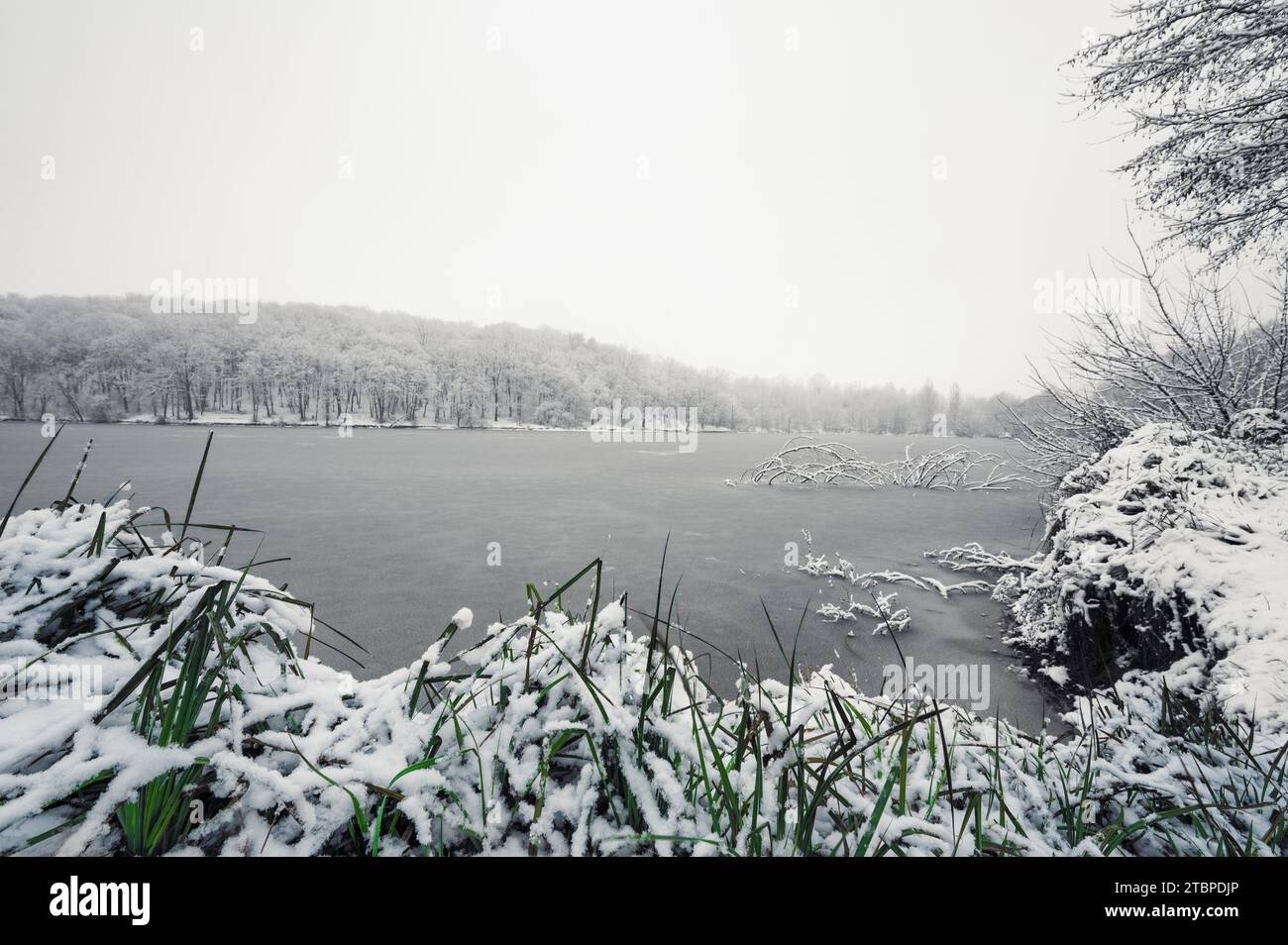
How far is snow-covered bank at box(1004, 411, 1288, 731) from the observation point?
2699 mm

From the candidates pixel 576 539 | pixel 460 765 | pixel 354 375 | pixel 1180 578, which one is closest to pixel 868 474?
pixel 576 539

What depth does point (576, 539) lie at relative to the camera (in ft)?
31.2

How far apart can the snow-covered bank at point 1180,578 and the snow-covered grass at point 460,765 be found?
1461 mm

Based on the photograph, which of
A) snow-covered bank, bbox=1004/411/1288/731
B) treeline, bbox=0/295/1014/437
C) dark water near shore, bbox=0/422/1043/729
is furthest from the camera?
treeline, bbox=0/295/1014/437

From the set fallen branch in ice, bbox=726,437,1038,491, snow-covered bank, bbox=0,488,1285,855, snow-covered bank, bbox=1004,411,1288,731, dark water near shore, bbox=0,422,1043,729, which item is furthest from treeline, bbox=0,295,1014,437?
snow-covered bank, bbox=0,488,1285,855

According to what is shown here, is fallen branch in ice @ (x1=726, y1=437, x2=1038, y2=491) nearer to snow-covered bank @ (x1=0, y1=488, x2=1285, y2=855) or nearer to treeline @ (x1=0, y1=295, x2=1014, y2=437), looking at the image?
snow-covered bank @ (x1=0, y1=488, x2=1285, y2=855)

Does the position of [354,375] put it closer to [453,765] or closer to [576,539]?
[576,539]

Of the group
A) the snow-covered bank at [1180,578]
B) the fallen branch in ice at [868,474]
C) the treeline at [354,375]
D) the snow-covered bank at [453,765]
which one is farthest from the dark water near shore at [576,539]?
the treeline at [354,375]

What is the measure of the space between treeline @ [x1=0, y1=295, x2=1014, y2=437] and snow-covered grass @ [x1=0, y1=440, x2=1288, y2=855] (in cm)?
6692

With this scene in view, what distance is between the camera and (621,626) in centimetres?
167

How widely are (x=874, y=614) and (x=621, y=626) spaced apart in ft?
17.6

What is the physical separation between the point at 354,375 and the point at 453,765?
269 feet
